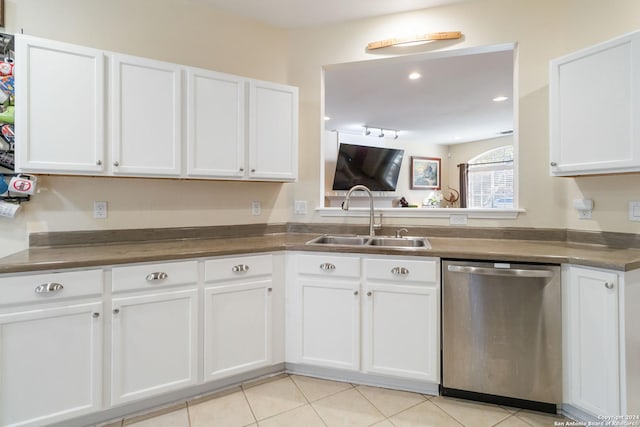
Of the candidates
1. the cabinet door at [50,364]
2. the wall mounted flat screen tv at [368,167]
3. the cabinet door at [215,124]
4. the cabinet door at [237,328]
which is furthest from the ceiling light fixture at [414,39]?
the wall mounted flat screen tv at [368,167]

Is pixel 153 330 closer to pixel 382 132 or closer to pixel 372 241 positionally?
pixel 372 241

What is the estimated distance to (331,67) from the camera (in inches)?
109

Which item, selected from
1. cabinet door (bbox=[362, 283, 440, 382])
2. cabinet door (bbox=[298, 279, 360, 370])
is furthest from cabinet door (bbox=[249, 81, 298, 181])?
cabinet door (bbox=[362, 283, 440, 382])

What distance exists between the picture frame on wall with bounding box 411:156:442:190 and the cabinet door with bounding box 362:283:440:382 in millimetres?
6022

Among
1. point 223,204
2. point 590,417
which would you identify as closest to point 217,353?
point 223,204

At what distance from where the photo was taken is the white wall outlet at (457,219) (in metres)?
2.44

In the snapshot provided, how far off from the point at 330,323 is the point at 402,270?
1.95 ft

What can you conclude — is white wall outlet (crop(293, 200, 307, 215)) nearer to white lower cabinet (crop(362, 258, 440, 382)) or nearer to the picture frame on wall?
white lower cabinet (crop(362, 258, 440, 382))

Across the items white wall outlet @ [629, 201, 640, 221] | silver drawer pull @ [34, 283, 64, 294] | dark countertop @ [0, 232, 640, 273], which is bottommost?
silver drawer pull @ [34, 283, 64, 294]

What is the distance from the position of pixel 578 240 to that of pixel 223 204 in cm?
Answer: 257

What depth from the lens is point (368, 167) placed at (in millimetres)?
6297

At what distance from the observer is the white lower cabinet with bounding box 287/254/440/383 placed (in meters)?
1.92

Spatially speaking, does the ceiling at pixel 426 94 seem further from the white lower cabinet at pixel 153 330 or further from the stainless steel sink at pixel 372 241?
the white lower cabinet at pixel 153 330

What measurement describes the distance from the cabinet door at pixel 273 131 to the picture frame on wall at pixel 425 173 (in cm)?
564
